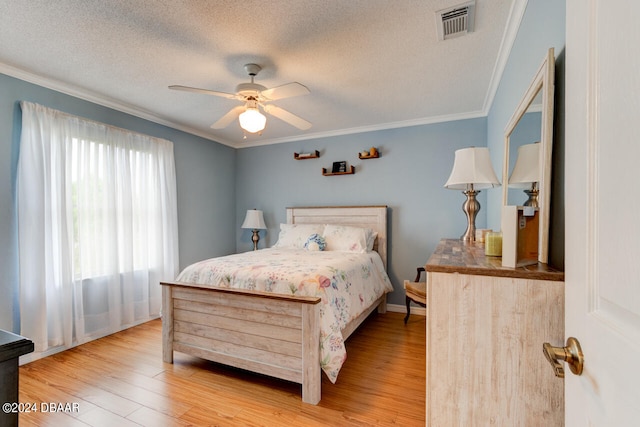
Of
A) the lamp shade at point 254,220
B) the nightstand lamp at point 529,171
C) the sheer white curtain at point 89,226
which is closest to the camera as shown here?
the nightstand lamp at point 529,171

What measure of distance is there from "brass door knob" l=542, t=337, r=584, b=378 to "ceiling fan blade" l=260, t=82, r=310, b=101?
1.91m

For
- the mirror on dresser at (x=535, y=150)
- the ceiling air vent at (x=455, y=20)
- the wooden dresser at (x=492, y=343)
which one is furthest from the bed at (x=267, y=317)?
the ceiling air vent at (x=455, y=20)

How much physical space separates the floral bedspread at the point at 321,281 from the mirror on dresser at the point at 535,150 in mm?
1291

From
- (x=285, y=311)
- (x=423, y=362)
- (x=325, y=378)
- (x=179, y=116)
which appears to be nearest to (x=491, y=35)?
(x=285, y=311)

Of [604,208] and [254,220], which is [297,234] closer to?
[254,220]

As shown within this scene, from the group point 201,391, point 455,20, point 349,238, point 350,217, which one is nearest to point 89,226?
point 201,391

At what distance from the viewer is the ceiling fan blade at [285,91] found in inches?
81.1

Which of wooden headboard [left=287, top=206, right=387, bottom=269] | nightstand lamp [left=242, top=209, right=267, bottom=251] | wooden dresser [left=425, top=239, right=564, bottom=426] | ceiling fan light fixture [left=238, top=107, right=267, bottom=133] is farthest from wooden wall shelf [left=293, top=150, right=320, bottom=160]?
wooden dresser [left=425, top=239, right=564, bottom=426]

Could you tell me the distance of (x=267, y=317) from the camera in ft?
6.87

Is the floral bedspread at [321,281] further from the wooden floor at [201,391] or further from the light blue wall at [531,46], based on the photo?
the light blue wall at [531,46]

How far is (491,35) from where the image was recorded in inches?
77.4

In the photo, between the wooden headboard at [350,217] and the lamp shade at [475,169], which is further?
the wooden headboard at [350,217]

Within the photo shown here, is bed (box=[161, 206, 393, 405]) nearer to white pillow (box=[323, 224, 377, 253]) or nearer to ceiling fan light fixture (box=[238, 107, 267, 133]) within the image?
white pillow (box=[323, 224, 377, 253])

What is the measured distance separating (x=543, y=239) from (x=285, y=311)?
1516 mm
